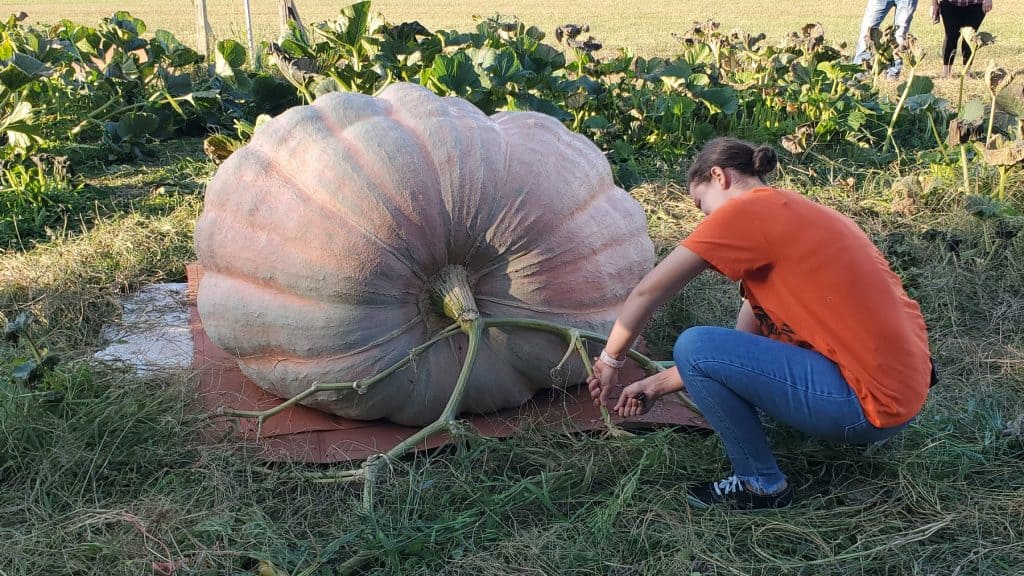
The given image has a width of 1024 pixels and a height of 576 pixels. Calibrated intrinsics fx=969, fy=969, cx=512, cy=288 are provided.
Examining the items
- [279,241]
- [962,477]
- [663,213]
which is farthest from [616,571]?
[663,213]

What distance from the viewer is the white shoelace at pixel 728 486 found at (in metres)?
2.56

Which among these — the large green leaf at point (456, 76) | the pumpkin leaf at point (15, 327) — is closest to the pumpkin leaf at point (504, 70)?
the large green leaf at point (456, 76)

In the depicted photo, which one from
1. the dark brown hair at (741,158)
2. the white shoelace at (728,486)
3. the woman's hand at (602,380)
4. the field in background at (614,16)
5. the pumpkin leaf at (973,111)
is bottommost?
the field in background at (614,16)

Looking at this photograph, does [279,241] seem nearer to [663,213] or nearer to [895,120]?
[663,213]

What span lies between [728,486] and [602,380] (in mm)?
451

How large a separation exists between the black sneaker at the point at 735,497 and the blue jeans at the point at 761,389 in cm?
9

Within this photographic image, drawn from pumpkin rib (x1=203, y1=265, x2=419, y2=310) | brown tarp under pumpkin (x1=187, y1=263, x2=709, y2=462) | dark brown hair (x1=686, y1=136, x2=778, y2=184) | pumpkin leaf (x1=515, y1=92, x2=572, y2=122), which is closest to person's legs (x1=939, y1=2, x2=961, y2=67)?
pumpkin leaf (x1=515, y1=92, x2=572, y2=122)

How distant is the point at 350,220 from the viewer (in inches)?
107

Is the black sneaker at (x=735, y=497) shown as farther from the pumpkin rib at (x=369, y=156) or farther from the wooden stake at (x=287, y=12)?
the wooden stake at (x=287, y=12)

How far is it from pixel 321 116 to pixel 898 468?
193 centimetres

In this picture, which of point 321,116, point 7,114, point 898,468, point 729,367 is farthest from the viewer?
point 7,114

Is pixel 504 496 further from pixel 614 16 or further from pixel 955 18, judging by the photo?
pixel 614 16

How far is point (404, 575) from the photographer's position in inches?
89.3

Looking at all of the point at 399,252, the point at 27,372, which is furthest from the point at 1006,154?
the point at 27,372
